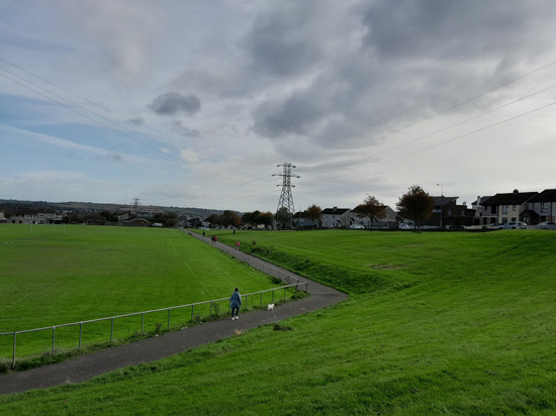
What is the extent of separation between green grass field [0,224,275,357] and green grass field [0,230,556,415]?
686 centimetres

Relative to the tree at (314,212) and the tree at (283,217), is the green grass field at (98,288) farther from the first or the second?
the tree at (314,212)

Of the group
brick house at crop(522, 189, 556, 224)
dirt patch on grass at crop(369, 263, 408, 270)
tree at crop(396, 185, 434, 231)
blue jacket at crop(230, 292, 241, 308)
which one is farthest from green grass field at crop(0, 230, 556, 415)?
brick house at crop(522, 189, 556, 224)

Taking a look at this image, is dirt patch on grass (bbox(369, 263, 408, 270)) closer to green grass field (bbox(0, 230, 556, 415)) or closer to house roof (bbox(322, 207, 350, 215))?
green grass field (bbox(0, 230, 556, 415))

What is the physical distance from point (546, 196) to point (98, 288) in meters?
76.4

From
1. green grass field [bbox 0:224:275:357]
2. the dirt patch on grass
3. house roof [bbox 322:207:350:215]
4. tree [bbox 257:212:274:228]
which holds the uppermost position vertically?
house roof [bbox 322:207:350:215]

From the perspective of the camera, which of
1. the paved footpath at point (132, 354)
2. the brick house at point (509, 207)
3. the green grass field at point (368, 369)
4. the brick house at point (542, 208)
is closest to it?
the green grass field at point (368, 369)

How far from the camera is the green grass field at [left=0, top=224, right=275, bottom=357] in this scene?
20.0 m

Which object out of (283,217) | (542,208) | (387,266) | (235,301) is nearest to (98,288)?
(235,301)

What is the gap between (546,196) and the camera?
72.8m

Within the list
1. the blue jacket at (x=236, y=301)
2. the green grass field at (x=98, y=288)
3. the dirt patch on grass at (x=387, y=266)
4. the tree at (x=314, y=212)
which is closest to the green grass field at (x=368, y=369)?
the blue jacket at (x=236, y=301)

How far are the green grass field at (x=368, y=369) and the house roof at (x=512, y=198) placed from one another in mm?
61243

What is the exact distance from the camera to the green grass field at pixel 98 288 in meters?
20.0

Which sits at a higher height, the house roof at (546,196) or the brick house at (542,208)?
the house roof at (546,196)

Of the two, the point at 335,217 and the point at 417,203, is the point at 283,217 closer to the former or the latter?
the point at 335,217
